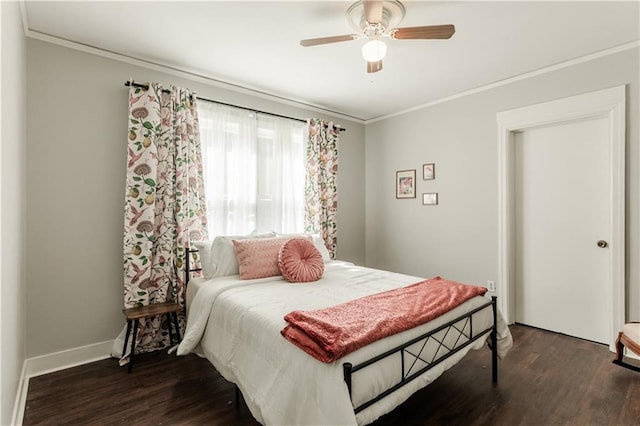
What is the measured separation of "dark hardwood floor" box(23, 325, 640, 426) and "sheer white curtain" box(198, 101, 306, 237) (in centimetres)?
145

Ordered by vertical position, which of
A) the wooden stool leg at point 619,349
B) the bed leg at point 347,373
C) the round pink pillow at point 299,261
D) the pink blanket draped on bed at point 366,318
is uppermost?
the round pink pillow at point 299,261

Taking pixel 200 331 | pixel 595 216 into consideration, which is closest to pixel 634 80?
pixel 595 216

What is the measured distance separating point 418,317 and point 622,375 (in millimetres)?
1942

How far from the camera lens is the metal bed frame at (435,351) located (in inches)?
57.1

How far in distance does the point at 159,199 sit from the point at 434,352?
2.59 metres

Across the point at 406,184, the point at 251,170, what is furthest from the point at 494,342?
the point at 251,170

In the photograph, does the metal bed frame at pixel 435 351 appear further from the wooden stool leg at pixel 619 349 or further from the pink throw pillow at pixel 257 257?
the wooden stool leg at pixel 619 349

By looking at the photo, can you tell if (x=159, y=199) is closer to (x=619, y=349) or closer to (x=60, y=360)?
(x=60, y=360)

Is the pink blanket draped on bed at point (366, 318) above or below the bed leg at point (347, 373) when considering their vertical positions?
above

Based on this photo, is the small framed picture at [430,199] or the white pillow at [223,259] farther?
the small framed picture at [430,199]

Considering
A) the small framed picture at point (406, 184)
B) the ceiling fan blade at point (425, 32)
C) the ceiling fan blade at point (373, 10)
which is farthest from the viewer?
the small framed picture at point (406, 184)

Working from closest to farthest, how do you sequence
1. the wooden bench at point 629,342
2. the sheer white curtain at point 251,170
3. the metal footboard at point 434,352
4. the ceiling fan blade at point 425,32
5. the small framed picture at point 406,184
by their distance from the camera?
1. the metal footboard at point 434,352
2. the ceiling fan blade at point 425,32
3. the wooden bench at point 629,342
4. the sheer white curtain at point 251,170
5. the small framed picture at point 406,184

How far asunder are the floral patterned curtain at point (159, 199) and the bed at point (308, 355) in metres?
0.40

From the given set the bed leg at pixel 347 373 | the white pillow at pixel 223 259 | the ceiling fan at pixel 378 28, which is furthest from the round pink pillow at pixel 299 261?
the ceiling fan at pixel 378 28
